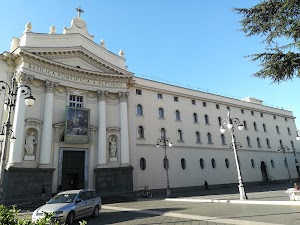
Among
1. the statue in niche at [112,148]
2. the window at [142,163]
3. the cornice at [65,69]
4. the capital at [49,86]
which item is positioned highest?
the cornice at [65,69]

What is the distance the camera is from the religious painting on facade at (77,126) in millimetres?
24797

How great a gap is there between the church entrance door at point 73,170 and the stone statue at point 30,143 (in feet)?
11.0

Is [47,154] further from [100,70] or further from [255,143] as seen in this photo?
[255,143]

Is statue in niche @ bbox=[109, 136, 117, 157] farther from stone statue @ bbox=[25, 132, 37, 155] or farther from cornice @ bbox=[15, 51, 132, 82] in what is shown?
stone statue @ bbox=[25, 132, 37, 155]

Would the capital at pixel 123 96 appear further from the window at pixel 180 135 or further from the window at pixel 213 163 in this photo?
the window at pixel 213 163

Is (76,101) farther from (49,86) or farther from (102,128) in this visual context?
(102,128)

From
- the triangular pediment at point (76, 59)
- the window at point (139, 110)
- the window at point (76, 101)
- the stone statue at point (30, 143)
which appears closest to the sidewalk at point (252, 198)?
the window at point (139, 110)

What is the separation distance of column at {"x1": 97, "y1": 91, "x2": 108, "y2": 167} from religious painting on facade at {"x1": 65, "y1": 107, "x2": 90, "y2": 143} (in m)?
1.44

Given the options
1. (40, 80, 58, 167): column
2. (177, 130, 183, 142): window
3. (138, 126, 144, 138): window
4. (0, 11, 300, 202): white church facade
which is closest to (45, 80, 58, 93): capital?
(40, 80, 58, 167): column

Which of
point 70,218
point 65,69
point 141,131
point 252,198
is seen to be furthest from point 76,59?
point 252,198

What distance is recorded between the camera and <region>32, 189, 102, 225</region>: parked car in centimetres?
1040

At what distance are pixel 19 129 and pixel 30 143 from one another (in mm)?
1696

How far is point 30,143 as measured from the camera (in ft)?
73.8

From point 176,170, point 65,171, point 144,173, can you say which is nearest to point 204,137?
point 176,170
